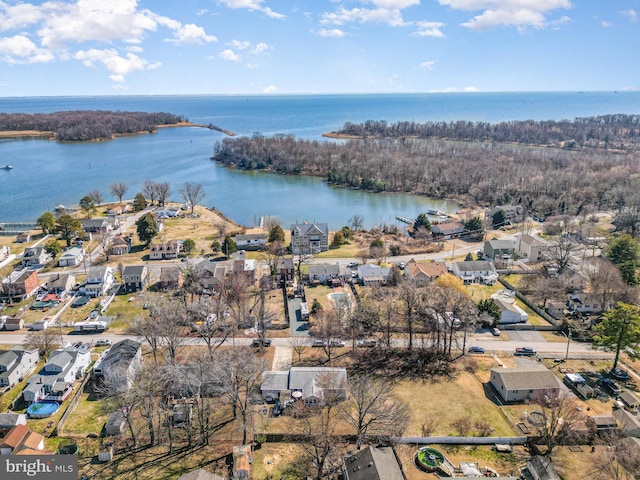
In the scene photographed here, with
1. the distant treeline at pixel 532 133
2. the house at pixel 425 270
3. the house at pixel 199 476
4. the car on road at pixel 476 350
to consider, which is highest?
the distant treeline at pixel 532 133

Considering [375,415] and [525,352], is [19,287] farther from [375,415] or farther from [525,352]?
[525,352]

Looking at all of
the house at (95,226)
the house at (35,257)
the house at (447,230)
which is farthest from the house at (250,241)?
the house at (447,230)

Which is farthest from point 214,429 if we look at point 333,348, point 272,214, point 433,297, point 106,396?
point 272,214

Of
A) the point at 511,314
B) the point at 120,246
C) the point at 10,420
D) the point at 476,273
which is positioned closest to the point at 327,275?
the point at 476,273

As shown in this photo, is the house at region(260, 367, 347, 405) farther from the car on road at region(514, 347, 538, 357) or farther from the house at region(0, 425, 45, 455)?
the car on road at region(514, 347, 538, 357)

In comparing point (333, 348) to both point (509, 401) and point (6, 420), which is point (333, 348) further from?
point (6, 420)

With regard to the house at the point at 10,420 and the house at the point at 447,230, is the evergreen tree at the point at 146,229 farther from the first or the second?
the house at the point at 447,230
